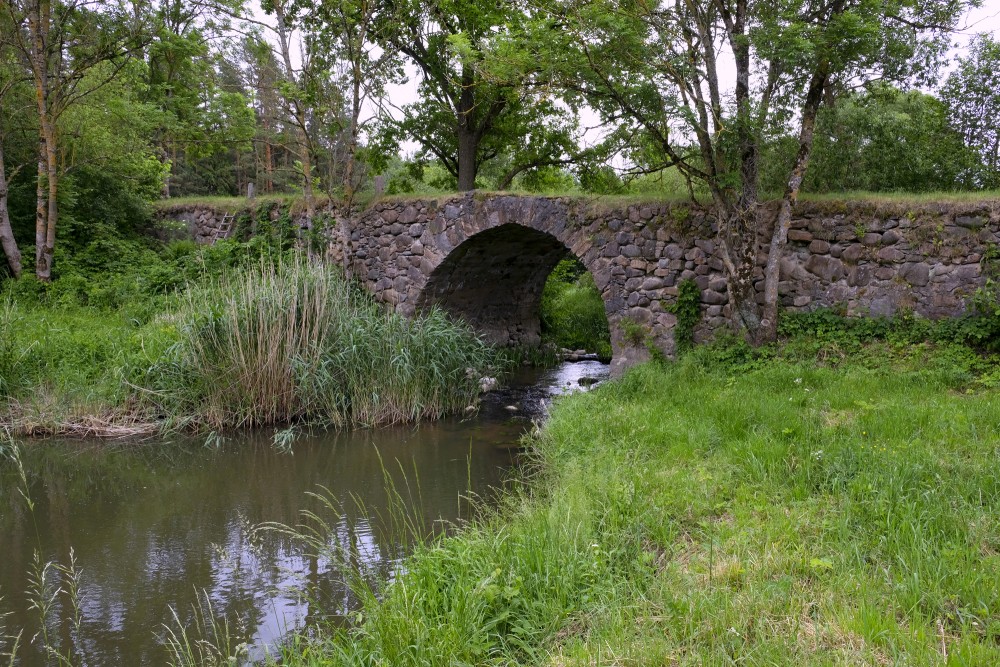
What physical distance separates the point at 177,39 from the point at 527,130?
225 inches

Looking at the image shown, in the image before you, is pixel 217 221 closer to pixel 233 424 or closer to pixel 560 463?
pixel 233 424

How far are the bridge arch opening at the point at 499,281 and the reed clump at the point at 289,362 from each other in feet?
8.46

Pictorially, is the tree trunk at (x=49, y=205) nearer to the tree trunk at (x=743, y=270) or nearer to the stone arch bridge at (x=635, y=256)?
the stone arch bridge at (x=635, y=256)

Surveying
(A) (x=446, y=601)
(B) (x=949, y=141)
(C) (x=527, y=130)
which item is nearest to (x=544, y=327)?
(C) (x=527, y=130)

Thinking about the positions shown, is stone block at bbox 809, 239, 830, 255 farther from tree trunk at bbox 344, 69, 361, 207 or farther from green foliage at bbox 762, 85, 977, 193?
tree trunk at bbox 344, 69, 361, 207

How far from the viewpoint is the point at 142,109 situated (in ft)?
38.3

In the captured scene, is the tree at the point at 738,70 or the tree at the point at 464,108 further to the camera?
the tree at the point at 464,108

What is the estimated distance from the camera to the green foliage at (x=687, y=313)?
25.6 ft

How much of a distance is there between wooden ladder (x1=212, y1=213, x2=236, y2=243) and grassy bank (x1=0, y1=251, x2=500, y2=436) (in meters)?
4.60

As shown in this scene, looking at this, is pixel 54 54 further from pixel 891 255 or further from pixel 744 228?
pixel 891 255

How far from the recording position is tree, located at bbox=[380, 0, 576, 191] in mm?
11375

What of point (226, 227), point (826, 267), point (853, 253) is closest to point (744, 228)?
point (826, 267)

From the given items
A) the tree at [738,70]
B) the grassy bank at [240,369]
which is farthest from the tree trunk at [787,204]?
the grassy bank at [240,369]

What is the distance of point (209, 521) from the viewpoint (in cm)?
487
